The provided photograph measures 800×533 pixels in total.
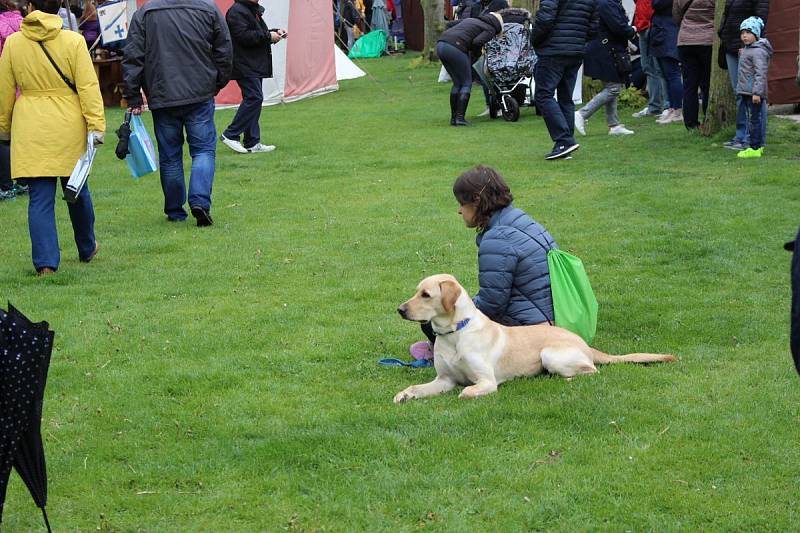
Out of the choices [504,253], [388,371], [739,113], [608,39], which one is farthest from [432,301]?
[608,39]

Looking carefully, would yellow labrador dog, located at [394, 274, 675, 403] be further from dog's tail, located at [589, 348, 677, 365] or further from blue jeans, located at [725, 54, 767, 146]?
blue jeans, located at [725, 54, 767, 146]

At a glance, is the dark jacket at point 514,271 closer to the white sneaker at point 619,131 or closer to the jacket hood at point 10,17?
the jacket hood at point 10,17

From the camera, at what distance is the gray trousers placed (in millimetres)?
13961

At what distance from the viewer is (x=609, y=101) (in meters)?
14.2

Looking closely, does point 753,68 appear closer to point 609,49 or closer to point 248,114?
point 609,49

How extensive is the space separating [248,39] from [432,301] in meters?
9.25

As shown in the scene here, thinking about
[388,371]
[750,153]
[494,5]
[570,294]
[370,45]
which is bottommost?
[370,45]

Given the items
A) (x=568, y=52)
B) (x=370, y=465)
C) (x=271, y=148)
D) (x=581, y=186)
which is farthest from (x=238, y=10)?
(x=370, y=465)

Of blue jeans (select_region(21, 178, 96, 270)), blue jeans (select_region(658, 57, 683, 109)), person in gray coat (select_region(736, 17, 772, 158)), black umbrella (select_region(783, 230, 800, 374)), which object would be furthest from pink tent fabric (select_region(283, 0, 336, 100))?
black umbrella (select_region(783, 230, 800, 374))

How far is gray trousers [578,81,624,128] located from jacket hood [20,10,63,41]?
8135 millimetres

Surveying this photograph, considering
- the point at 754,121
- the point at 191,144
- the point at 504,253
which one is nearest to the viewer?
the point at 504,253

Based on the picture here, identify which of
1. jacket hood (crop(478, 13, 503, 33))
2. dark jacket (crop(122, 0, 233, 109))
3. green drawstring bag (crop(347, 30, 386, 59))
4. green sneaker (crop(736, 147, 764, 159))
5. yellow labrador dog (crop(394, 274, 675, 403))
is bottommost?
green drawstring bag (crop(347, 30, 386, 59))

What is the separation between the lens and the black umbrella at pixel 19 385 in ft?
11.8

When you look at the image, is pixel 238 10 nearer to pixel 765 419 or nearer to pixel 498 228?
pixel 498 228
